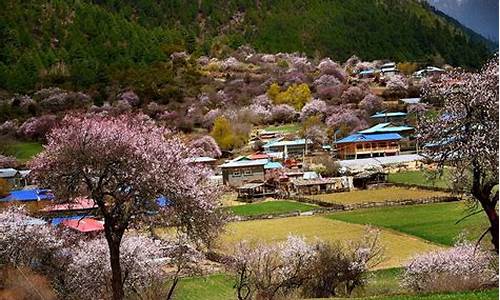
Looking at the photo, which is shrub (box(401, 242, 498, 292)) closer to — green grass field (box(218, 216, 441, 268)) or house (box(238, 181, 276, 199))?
green grass field (box(218, 216, 441, 268))

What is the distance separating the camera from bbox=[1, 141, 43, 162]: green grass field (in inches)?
2611

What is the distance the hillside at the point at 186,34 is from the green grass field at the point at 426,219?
188 feet

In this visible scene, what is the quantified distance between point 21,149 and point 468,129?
62.3 meters

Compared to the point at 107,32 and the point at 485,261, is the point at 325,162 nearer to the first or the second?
the point at 485,261

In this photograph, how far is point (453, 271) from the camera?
20.8 m

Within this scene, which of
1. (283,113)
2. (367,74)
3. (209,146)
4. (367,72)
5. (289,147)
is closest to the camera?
(209,146)

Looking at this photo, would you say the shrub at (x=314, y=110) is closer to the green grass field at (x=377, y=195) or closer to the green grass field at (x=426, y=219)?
the green grass field at (x=377, y=195)

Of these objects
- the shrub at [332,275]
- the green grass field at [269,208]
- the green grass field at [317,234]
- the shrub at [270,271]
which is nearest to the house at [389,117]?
the green grass field at [269,208]

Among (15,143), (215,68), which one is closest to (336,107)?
(215,68)

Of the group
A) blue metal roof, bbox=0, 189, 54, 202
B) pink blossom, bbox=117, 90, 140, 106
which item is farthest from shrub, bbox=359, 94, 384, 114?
blue metal roof, bbox=0, 189, 54, 202

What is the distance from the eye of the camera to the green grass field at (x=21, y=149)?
6632 cm

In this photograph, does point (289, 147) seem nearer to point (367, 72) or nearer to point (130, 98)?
point (130, 98)

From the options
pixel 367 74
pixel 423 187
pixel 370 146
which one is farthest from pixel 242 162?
pixel 367 74

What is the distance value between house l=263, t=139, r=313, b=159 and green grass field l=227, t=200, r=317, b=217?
59.9 ft
